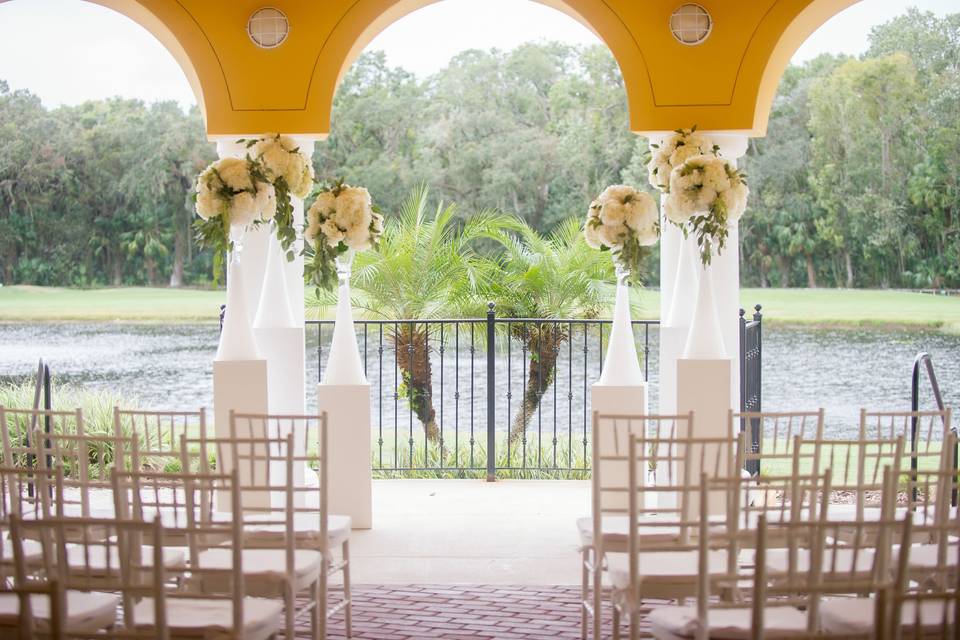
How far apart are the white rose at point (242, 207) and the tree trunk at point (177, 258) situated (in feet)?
35.7

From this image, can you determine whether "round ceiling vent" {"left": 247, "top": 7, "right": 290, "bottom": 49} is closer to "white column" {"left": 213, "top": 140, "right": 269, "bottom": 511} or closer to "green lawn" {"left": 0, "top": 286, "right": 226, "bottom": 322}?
"white column" {"left": 213, "top": 140, "right": 269, "bottom": 511}

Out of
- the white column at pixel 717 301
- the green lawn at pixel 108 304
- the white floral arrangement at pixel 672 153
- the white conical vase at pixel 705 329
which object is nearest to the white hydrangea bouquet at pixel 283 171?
the white floral arrangement at pixel 672 153

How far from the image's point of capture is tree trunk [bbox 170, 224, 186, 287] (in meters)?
16.4

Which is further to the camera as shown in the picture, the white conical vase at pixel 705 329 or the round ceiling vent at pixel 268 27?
the round ceiling vent at pixel 268 27

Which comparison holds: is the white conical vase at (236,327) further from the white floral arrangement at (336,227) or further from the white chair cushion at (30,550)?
the white chair cushion at (30,550)

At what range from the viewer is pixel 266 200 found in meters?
5.96

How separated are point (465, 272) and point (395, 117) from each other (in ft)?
26.4

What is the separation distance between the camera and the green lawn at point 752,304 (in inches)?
635

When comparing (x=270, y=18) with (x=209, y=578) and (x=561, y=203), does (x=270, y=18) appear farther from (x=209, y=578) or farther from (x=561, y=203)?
(x=561, y=203)

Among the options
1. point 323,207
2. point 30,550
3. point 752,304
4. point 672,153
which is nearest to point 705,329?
point 672,153

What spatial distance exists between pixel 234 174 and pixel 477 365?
9718 mm

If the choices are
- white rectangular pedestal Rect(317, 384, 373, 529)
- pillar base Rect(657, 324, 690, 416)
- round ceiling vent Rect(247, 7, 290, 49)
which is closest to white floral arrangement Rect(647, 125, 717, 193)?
pillar base Rect(657, 324, 690, 416)

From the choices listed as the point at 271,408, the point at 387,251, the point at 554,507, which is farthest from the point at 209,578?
the point at 387,251

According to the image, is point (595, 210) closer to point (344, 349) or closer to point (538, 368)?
point (344, 349)
